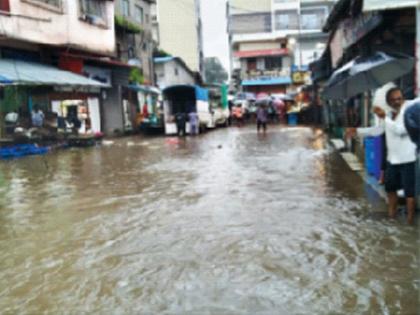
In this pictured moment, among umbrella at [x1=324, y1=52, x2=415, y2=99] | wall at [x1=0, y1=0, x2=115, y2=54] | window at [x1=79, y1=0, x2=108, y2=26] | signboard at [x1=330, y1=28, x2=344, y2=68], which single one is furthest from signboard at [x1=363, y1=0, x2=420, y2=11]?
window at [x1=79, y1=0, x2=108, y2=26]

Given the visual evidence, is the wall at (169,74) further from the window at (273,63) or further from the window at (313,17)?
the window at (313,17)

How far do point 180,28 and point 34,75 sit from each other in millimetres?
37300

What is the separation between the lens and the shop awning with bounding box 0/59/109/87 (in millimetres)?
16766

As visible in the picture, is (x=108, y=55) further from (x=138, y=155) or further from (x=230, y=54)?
(x=230, y=54)

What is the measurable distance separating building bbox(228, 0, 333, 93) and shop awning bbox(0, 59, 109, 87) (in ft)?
108

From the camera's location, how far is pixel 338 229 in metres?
6.28

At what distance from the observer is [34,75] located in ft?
60.4

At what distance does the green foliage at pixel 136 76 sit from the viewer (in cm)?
3228

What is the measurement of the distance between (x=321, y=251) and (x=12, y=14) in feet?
54.4

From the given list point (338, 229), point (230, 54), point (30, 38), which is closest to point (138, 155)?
point (30, 38)

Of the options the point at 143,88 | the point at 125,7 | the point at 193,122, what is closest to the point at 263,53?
the point at 125,7

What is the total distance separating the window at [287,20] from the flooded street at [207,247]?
48397mm

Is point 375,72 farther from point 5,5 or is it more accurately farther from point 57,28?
point 57,28

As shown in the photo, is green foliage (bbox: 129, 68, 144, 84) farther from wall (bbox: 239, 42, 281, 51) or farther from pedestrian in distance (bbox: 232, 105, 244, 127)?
wall (bbox: 239, 42, 281, 51)
